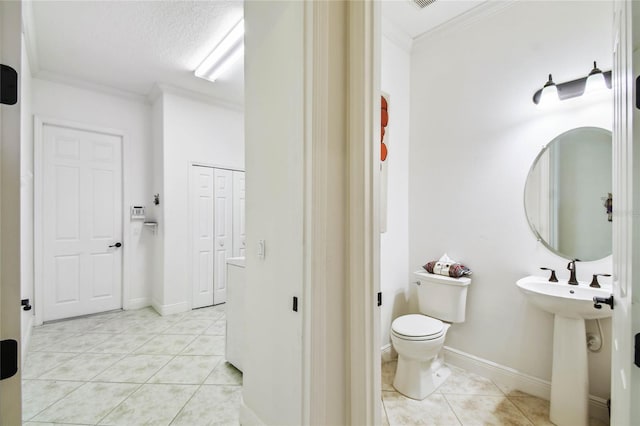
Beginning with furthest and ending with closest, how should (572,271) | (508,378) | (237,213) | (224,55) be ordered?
(237,213), (224,55), (508,378), (572,271)

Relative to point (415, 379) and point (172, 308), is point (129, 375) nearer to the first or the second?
point (172, 308)

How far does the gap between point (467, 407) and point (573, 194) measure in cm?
158

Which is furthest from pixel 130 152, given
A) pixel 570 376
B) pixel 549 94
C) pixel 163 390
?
pixel 570 376

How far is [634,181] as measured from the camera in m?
0.73

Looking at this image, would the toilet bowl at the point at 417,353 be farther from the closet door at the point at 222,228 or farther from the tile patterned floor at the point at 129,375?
the closet door at the point at 222,228

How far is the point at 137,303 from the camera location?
12.5ft

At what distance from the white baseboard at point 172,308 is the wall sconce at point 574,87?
4144 millimetres

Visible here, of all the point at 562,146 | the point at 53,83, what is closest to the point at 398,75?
the point at 562,146

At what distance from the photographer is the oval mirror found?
5.97ft

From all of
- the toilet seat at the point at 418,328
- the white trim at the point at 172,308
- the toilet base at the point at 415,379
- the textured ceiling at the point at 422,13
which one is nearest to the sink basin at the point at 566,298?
the toilet seat at the point at 418,328

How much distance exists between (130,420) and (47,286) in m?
2.50

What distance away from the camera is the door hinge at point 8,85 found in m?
0.54

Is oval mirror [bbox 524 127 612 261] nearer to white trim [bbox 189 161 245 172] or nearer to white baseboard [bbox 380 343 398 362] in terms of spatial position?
white baseboard [bbox 380 343 398 362]

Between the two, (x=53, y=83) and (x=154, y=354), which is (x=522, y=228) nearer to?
(x=154, y=354)
